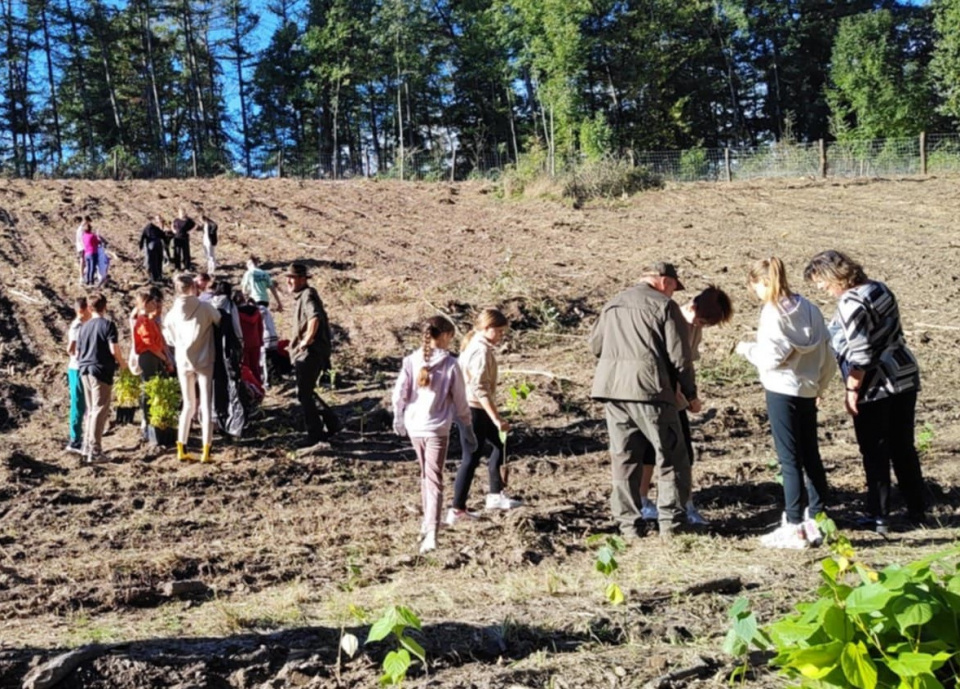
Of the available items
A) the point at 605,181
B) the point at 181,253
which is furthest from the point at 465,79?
the point at 181,253

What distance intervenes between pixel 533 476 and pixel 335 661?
4.61 metres

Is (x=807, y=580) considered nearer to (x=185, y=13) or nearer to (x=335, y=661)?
(x=335, y=661)

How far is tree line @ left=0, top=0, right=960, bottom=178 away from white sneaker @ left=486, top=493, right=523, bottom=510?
39594 millimetres

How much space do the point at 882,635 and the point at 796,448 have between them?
3.08 m

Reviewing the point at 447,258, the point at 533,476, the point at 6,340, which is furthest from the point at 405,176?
the point at 533,476

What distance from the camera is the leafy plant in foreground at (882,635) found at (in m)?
2.30

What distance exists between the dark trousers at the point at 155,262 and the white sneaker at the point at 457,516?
12689 mm

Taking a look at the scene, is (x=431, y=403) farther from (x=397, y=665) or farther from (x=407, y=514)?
(x=397, y=665)

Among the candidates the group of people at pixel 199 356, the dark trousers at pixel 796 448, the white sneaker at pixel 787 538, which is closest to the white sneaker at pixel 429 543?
the white sneaker at pixel 787 538

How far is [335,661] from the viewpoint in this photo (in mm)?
3670

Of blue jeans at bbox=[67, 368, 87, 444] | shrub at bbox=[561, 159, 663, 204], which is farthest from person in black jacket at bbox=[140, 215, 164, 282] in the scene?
shrub at bbox=[561, 159, 663, 204]

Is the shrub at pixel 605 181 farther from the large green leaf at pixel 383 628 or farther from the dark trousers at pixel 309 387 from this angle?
the large green leaf at pixel 383 628

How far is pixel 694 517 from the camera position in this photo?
6133mm

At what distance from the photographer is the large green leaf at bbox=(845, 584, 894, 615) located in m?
2.35
